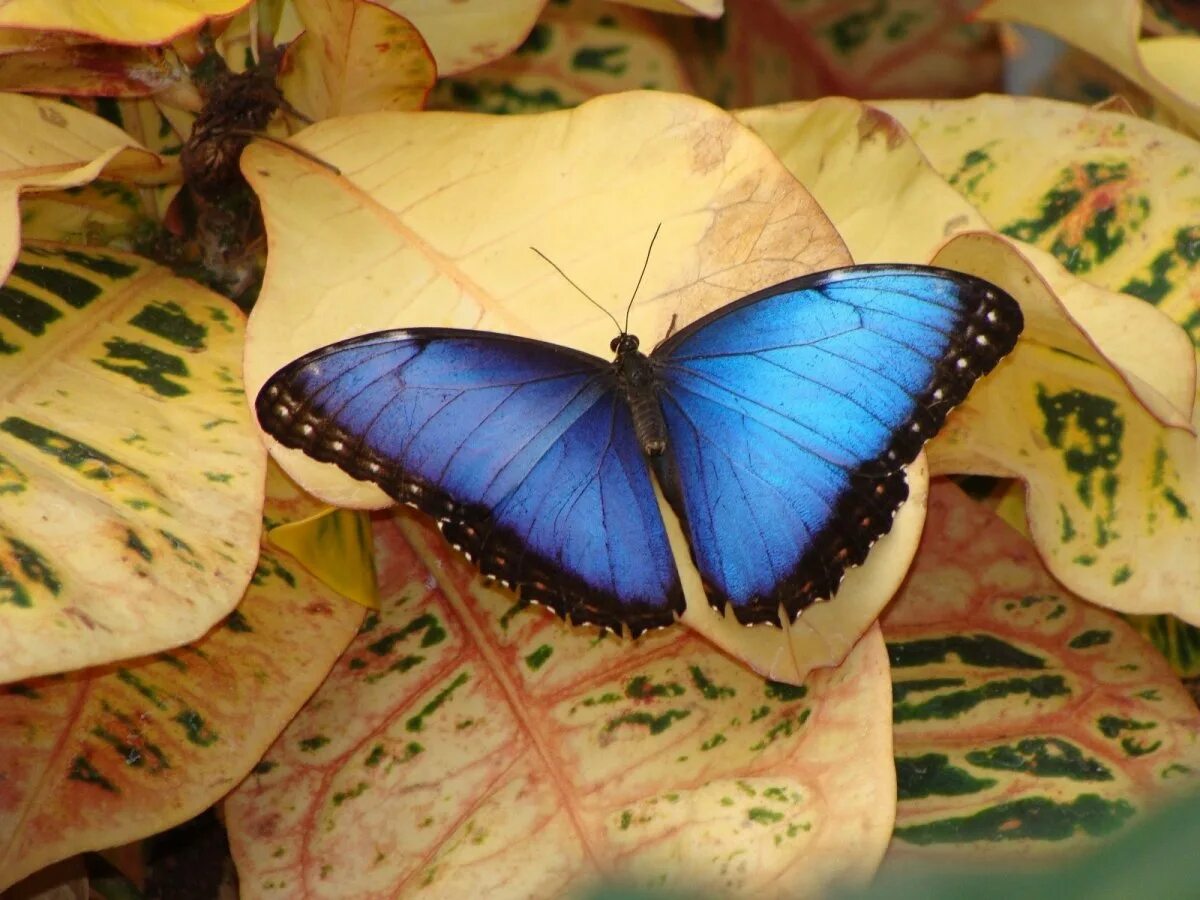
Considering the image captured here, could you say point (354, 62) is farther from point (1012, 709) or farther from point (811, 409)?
point (1012, 709)

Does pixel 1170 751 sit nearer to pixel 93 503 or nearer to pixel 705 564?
pixel 705 564

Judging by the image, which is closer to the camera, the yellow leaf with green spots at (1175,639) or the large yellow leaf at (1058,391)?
the large yellow leaf at (1058,391)

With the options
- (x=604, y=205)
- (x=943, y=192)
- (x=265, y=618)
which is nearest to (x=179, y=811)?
(x=265, y=618)

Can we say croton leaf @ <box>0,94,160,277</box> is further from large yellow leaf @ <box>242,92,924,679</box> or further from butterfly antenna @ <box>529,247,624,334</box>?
butterfly antenna @ <box>529,247,624,334</box>

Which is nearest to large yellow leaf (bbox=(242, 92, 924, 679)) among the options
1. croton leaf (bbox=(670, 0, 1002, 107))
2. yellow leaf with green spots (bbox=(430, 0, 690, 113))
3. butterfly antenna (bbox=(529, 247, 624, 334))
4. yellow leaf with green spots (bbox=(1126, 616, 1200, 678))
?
butterfly antenna (bbox=(529, 247, 624, 334))

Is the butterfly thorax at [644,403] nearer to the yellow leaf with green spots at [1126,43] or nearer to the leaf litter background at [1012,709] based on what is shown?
the leaf litter background at [1012,709]

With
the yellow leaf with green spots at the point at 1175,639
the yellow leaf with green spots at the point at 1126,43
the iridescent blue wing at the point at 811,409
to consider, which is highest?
the yellow leaf with green spots at the point at 1126,43

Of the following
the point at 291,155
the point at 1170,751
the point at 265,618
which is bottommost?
the point at 1170,751

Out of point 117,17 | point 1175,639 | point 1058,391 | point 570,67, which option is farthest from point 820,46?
point 117,17

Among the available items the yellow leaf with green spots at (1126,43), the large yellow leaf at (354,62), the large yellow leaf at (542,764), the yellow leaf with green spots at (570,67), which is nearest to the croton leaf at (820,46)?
the yellow leaf with green spots at (570,67)
